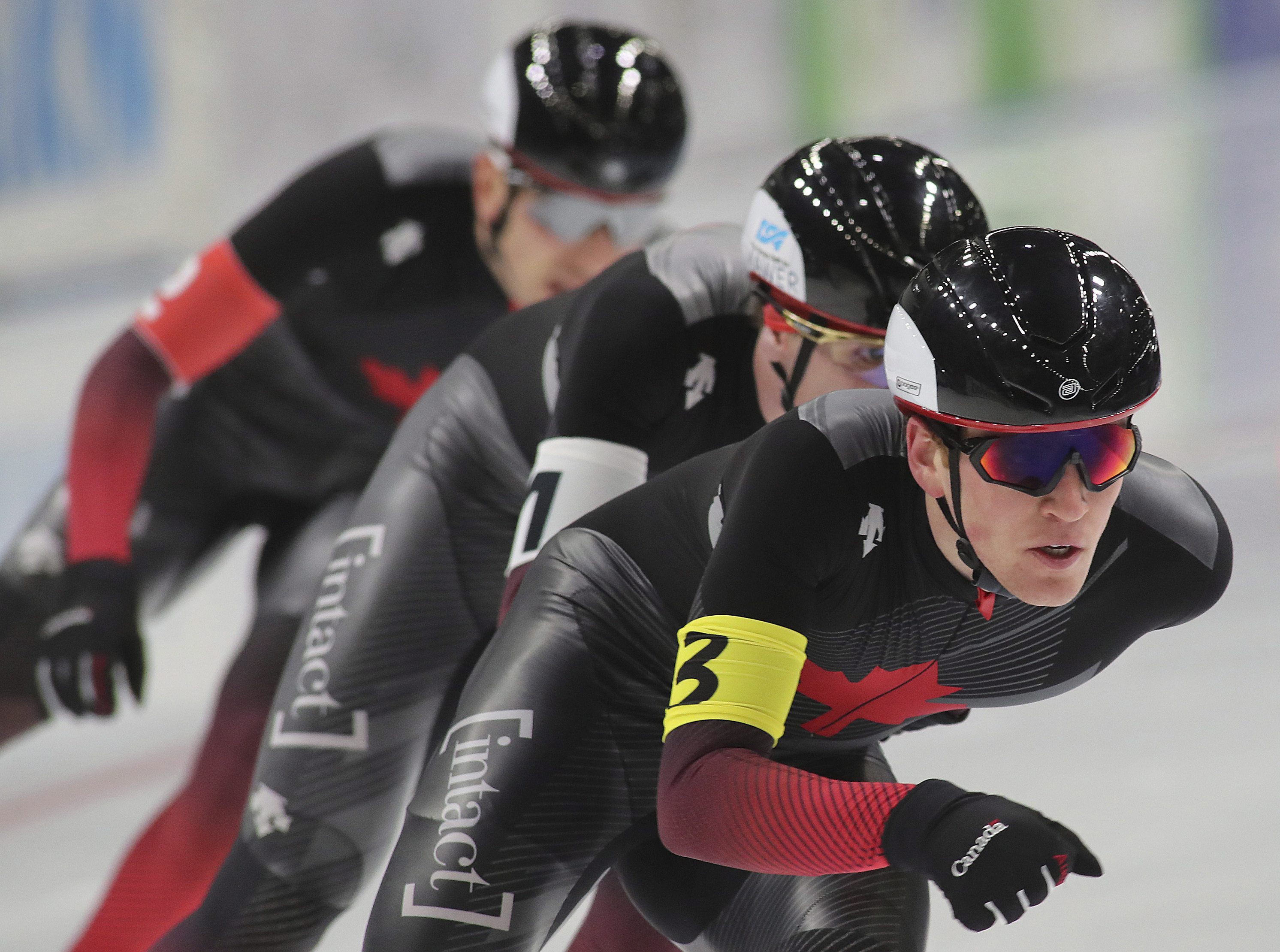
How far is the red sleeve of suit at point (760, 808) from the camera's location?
1818mm

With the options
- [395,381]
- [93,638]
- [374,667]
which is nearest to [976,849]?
[374,667]

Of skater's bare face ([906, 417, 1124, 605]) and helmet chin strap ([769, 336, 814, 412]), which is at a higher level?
skater's bare face ([906, 417, 1124, 605])

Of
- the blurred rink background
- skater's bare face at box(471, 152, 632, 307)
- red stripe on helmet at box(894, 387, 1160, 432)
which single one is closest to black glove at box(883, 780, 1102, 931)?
red stripe on helmet at box(894, 387, 1160, 432)

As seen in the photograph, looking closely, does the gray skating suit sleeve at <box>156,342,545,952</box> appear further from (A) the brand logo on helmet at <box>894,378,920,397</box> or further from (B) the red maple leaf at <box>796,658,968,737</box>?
(A) the brand logo on helmet at <box>894,378,920,397</box>

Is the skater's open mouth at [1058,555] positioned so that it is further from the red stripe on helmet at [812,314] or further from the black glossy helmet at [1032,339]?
the red stripe on helmet at [812,314]

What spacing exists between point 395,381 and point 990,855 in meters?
2.28

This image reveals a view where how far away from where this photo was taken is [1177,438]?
19.5 ft

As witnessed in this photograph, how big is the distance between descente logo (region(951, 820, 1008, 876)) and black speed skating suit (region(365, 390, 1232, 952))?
0.57 ft

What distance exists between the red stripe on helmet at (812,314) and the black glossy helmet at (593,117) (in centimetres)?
77

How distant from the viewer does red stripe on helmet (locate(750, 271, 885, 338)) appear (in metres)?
2.39

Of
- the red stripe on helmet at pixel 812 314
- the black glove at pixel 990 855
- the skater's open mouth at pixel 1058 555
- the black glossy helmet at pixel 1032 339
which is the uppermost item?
the black glossy helmet at pixel 1032 339

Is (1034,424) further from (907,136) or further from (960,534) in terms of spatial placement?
(907,136)

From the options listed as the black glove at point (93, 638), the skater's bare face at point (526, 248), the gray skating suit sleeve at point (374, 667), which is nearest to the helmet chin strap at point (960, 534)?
the gray skating suit sleeve at point (374, 667)

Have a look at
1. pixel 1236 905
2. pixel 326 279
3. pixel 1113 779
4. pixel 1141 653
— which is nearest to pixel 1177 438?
pixel 1141 653
